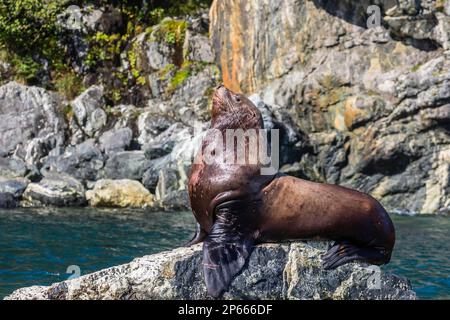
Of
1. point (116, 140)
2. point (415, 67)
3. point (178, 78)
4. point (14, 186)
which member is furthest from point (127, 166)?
point (415, 67)

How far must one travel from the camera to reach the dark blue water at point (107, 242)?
8.28 m

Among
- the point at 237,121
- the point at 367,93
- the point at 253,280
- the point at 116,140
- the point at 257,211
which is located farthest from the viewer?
the point at 116,140

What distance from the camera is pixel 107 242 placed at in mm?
10406

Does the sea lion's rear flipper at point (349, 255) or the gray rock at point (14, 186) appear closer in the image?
the sea lion's rear flipper at point (349, 255)

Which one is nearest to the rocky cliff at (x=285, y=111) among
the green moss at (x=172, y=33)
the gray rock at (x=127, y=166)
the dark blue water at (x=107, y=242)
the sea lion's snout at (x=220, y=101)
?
the gray rock at (x=127, y=166)

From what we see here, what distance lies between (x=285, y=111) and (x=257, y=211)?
32.5 feet

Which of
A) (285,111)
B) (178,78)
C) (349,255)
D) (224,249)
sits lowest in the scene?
(349,255)

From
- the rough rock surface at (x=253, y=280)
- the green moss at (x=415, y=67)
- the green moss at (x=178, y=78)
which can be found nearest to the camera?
the rough rock surface at (x=253, y=280)

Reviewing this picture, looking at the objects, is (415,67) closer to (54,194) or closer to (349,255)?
(54,194)

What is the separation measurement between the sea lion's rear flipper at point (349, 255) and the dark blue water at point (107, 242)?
1709mm

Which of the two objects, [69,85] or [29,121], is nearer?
[29,121]

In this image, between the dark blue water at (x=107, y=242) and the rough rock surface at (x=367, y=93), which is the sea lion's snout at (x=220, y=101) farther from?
the rough rock surface at (x=367, y=93)

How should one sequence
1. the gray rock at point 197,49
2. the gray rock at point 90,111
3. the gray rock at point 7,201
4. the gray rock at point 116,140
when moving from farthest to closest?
the gray rock at point 197,49 < the gray rock at point 90,111 < the gray rock at point 116,140 < the gray rock at point 7,201

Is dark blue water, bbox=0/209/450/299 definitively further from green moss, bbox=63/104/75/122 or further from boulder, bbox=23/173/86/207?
green moss, bbox=63/104/75/122
